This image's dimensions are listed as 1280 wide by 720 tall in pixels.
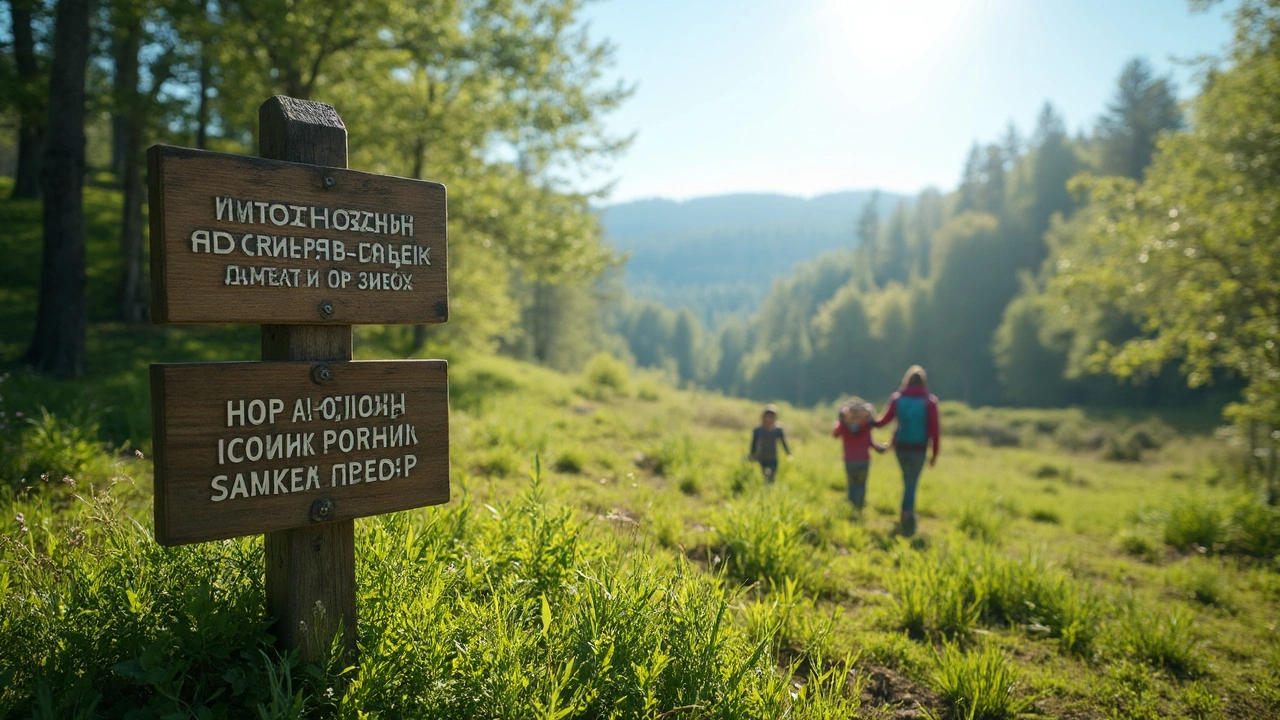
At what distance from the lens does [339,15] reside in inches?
462

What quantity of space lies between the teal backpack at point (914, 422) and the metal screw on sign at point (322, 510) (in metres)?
7.24

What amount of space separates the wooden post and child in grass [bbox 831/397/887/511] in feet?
21.9

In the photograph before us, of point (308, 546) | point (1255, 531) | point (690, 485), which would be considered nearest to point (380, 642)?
point (308, 546)

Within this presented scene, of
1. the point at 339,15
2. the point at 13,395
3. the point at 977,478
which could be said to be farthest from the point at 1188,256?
the point at 13,395

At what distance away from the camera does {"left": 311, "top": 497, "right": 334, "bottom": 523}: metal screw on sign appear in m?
2.91

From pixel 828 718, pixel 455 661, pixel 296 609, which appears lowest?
pixel 828 718

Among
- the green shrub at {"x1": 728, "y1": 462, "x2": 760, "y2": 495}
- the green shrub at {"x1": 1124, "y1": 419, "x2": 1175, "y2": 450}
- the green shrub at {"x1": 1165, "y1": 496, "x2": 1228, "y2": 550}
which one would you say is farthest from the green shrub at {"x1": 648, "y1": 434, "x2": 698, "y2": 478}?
the green shrub at {"x1": 1124, "y1": 419, "x2": 1175, "y2": 450}

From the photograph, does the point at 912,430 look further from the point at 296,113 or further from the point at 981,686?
the point at 296,113

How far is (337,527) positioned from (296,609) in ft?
1.22

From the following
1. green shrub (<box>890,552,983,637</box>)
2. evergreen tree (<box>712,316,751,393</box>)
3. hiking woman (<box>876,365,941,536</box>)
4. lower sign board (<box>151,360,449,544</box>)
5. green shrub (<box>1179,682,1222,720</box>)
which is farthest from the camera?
evergreen tree (<box>712,316,751,393</box>)

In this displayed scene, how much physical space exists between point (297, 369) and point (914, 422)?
7.50 m

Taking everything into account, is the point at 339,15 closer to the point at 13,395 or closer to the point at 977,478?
the point at 13,395

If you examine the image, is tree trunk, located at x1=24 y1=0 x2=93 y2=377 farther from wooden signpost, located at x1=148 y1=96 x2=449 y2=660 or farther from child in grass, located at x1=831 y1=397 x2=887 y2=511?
child in grass, located at x1=831 y1=397 x2=887 y2=511

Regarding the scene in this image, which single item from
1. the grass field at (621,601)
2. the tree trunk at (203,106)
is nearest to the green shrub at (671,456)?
the grass field at (621,601)
